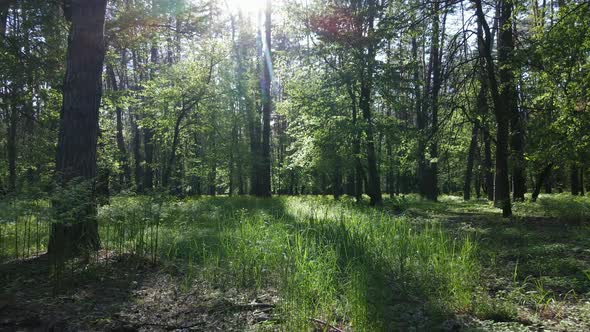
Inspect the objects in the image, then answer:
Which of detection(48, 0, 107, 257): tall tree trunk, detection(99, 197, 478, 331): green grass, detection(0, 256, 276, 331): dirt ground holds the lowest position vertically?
detection(0, 256, 276, 331): dirt ground

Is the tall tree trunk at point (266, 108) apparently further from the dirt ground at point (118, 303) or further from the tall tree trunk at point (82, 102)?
the dirt ground at point (118, 303)

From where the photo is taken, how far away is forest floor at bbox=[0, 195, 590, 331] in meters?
2.94

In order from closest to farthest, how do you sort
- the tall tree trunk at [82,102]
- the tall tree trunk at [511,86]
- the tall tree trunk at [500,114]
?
the tall tree trunk at [82,102] < the tall tree trunk at [511,86] < the tall tree trunk at [500,114]

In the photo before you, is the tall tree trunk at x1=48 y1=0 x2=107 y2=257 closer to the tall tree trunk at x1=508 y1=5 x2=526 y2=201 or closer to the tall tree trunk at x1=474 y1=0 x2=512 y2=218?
the tall tree trunk at x1=508 y1=5 x2=526 y2=201

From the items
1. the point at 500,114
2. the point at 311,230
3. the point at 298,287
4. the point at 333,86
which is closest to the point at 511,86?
the point at 500,114

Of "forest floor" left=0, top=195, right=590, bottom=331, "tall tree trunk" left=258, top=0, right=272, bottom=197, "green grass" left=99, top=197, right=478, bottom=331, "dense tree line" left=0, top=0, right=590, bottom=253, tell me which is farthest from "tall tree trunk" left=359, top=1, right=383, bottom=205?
"forest floor" left=0, top=195, right=590, bottom=331

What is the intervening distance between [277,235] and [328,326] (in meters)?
2.14

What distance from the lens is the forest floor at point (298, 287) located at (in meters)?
2.94

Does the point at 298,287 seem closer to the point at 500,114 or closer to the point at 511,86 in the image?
the point at 500,114

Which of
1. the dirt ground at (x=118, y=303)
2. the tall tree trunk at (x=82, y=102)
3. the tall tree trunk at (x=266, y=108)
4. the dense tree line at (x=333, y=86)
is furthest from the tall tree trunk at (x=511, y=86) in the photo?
the tall tree trunk at (x=266, y=108)

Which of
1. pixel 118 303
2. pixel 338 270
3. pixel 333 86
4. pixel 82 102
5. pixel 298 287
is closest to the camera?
pixel 298 287

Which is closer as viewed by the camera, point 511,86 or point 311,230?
point 311,230

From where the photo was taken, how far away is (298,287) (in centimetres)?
318

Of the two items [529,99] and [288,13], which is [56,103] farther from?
[529,99]
